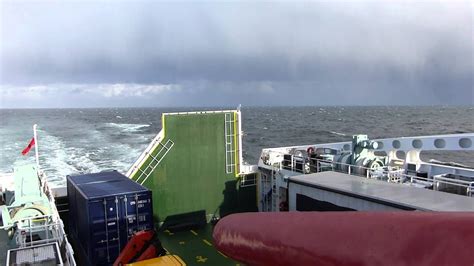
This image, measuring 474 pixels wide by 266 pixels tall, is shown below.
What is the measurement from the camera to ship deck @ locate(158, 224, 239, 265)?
15070 millimetres

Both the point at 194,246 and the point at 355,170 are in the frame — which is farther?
the point at 194,246

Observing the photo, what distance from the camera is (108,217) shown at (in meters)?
13.6

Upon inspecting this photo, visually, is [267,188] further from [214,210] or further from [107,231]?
[107,231]

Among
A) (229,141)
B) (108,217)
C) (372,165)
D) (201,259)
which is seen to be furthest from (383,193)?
(229,141)

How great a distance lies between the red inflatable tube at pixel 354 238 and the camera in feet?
6.16

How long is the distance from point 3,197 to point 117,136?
138 feet

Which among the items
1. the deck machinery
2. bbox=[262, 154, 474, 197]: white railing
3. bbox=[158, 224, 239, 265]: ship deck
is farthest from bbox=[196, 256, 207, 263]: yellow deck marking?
bbox=[262, 154, 474, 197]: white railing

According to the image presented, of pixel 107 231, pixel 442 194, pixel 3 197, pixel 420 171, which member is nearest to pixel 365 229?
pixel 442 194

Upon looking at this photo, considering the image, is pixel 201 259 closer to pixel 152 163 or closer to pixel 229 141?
pixel 152 163

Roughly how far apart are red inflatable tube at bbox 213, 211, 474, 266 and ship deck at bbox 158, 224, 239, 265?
1205 cm

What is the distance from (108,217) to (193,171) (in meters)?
5.41

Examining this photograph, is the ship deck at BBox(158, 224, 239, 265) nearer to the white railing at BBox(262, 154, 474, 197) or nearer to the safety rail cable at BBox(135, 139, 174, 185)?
the safety rail cable at BBox(135, 139, 174, 185)

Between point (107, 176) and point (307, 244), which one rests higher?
point (307, 244)

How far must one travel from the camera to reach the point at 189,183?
18.3 meters
